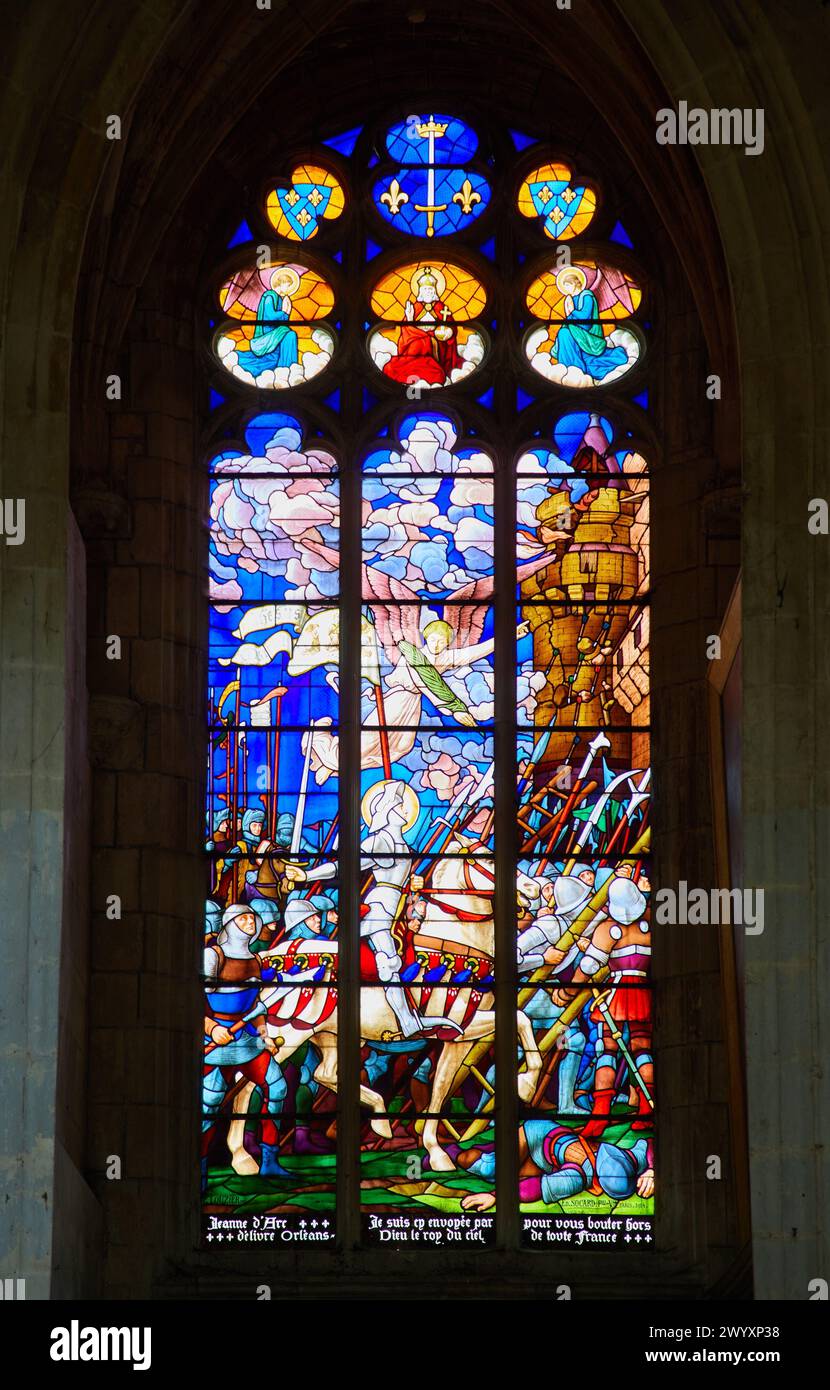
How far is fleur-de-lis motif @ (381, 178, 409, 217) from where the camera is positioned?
1806 cm

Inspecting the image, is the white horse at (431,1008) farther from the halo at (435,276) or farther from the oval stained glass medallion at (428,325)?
the halo at (435,276)

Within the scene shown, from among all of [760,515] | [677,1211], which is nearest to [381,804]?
[677,1211]

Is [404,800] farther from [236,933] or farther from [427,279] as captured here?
[427,279]

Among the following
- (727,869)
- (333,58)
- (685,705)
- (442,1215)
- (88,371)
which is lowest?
(442,1215)

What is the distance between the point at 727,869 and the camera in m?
15.2

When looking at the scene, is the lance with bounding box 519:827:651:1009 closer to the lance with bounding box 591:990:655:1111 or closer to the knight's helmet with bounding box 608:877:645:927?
the knight's helmet with bounding box 608:877:645:927

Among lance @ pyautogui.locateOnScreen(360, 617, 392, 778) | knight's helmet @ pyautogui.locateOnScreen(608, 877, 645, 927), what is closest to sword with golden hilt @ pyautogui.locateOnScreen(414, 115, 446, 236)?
lance @ pyautogui.locateOnScreen(360, 617, 392, 778)

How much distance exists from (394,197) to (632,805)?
417 cm

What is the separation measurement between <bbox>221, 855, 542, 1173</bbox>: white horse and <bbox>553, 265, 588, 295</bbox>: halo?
3.71 metres

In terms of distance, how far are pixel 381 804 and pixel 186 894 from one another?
1.26m

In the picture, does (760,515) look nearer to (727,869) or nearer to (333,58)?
(727,869)

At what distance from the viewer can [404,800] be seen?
16.9m

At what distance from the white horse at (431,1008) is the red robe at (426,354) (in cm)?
306

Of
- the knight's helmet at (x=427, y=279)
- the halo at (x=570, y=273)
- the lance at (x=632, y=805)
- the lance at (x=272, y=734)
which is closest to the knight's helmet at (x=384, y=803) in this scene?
the lance at (x=272, y=734)
